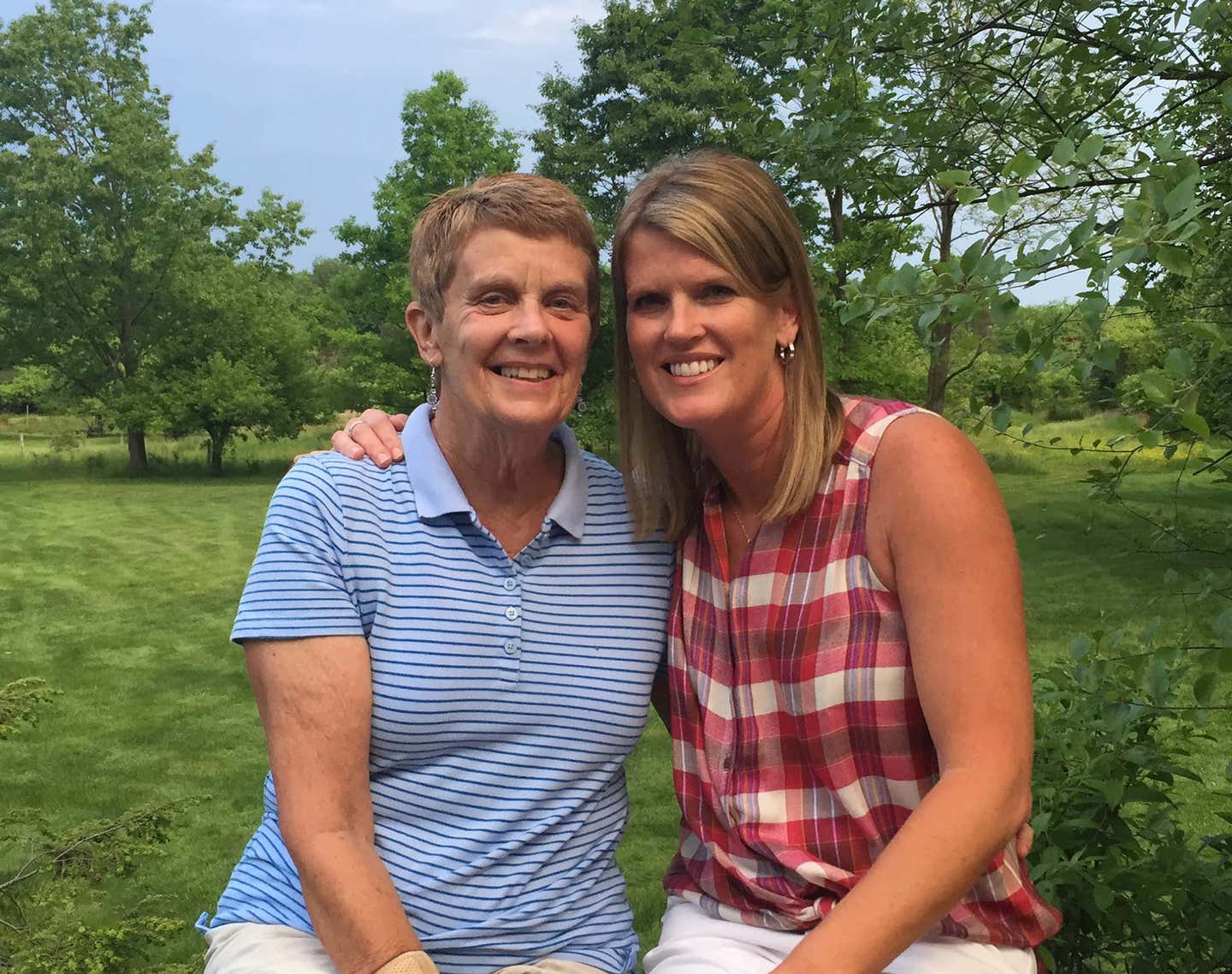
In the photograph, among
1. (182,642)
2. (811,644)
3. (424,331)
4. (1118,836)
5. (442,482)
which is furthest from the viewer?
(182,642)

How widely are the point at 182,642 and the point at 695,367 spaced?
9294 mm

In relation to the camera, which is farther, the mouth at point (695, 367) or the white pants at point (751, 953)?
the mouth at point (695, 367)

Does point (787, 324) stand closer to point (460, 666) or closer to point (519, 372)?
point (519, 372)

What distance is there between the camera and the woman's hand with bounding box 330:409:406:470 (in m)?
1.98

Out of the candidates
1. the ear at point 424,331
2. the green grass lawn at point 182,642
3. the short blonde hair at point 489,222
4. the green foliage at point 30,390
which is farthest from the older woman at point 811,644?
the green foliage at point 30,390

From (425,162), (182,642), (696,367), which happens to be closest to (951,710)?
(696,367)

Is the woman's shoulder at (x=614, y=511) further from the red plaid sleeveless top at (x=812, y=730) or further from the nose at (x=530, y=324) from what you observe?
the nose at (x=530, y=324)

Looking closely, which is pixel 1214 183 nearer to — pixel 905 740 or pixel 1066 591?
pixel 905 740

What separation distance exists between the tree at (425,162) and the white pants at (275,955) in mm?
22851

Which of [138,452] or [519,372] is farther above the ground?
[519,372]

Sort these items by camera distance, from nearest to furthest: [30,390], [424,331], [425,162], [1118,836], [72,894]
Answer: [424,331], [1118,836], [72,894], [425,162], [30,390]

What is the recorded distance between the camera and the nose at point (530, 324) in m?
1.86

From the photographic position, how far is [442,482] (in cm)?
192

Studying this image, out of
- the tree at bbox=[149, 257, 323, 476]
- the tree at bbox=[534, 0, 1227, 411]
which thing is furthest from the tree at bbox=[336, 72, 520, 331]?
the tree at bbox=[534, 0, 1227, 411]
